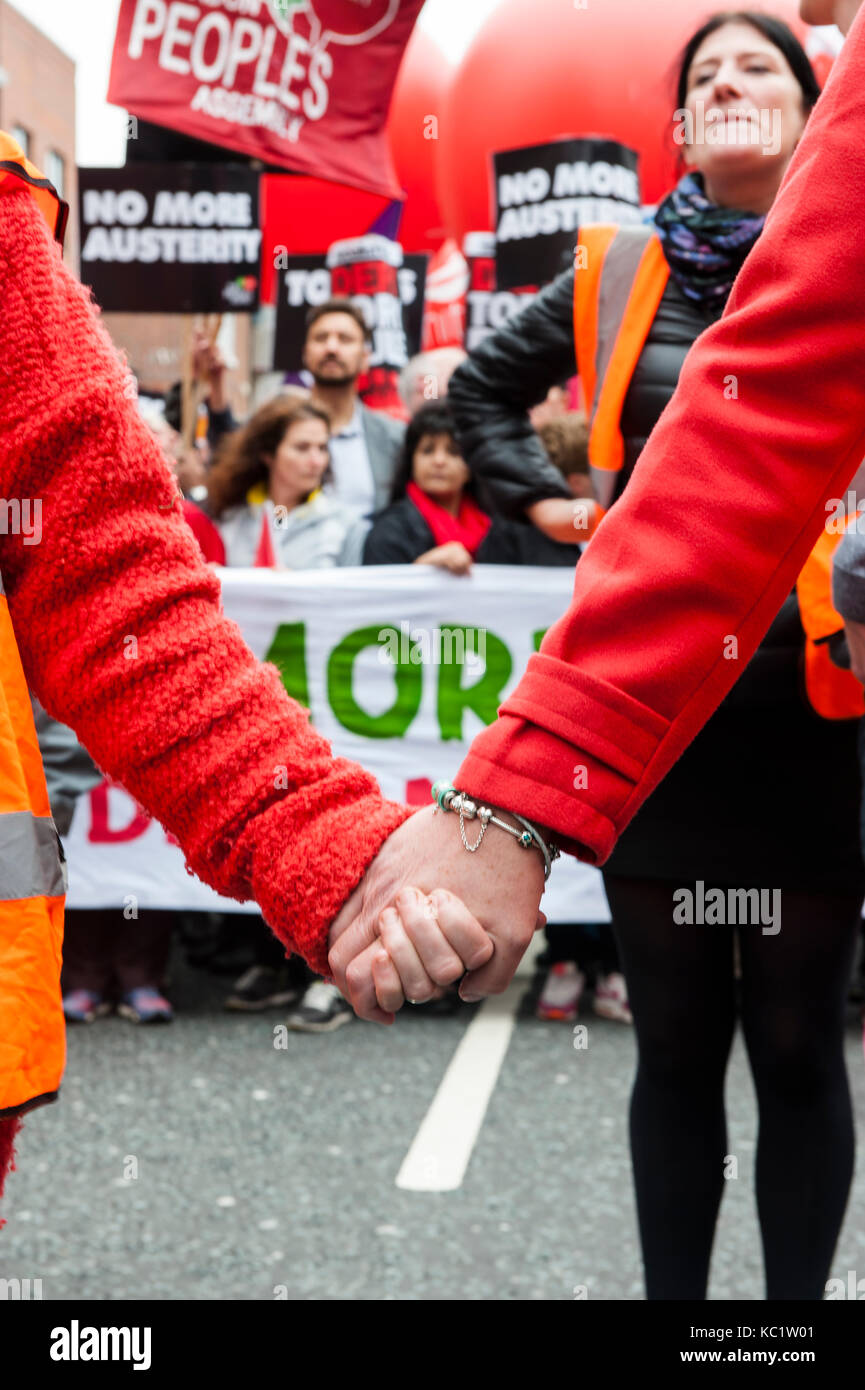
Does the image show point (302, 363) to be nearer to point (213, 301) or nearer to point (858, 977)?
point (213, 301)

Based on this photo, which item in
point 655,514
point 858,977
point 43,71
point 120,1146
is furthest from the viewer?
point 43,71

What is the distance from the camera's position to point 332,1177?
10.2ft

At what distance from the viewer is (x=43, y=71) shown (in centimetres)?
2786

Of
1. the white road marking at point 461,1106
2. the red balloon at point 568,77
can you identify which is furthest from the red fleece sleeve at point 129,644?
the red balloon at point 568,77

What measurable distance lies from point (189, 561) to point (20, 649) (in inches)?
6.0

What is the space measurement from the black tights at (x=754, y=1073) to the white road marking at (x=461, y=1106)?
988 mm

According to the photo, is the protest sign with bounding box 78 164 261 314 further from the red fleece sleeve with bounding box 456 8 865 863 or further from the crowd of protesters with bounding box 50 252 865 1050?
the red fleece sleeve with bounding box 456 8 865 863

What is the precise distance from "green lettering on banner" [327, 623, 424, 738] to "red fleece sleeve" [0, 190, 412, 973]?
10.7 feet

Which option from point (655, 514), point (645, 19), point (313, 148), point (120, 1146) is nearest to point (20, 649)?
point (655, 514)

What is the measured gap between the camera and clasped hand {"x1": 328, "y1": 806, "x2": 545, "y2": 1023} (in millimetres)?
1117

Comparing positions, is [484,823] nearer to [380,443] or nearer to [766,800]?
[766,800]
